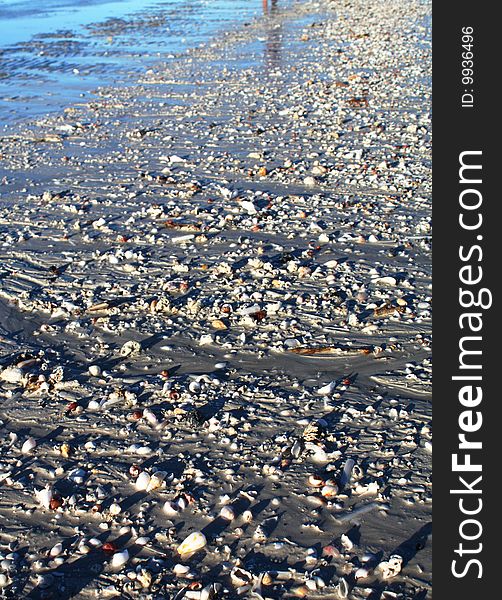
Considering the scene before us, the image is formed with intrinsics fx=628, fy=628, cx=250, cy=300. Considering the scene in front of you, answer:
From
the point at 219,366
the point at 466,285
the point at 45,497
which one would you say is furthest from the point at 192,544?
the point at 466,285

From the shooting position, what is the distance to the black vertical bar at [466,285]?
282 centimetres

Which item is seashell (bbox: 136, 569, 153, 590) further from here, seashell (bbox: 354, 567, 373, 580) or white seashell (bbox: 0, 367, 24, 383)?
white seashell (bbox: 0, 367, 24, 383)

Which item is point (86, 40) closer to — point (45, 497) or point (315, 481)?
point (45, 497)

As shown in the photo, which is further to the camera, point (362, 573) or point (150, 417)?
point (150, 417)

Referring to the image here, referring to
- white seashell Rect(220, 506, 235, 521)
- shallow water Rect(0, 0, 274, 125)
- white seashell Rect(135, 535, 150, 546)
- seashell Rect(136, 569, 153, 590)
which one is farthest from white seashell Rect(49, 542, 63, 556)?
shallow water Rect(0, 0, 274, 125)

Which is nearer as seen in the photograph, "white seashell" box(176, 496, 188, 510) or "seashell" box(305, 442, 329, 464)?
"white seashell" box(176, 496, 188, 510)

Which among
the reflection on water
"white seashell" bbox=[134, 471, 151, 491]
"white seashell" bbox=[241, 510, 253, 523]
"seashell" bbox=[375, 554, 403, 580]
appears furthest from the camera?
the reflection on water

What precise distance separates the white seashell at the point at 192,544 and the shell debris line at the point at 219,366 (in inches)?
0.6

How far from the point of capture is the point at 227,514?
14.2 feet

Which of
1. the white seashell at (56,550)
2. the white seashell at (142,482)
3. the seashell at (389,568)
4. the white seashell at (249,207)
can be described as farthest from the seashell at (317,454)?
the white seashell at (249,207)

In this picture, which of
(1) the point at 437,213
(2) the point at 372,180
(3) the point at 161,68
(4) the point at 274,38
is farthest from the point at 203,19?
(1) the point at 437,213

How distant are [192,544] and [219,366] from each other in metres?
2.11

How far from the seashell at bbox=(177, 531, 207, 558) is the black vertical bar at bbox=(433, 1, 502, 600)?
5.77 feet

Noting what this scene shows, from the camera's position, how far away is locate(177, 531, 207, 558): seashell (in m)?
4.07
